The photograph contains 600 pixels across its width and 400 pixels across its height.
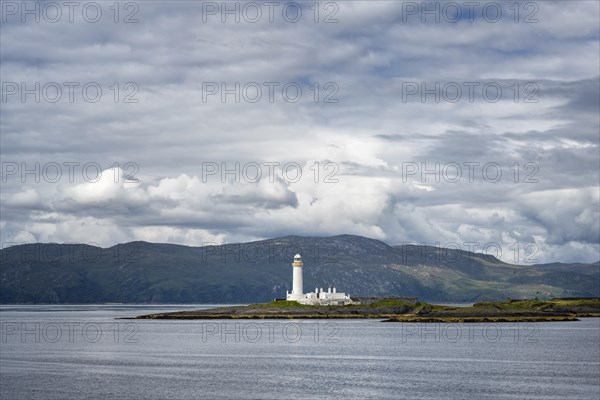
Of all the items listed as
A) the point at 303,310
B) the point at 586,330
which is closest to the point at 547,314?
the point at 586,330

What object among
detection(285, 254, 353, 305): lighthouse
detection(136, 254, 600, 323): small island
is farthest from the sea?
detection(285, 254, 353, 305): lighthouse

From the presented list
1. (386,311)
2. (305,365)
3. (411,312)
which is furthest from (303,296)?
(305,365)

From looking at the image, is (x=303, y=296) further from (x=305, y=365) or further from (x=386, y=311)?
→ (x=305, y=365)

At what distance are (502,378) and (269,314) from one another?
112931 mm

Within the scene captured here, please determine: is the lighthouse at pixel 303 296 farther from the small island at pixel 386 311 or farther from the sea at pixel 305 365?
the sea at pixel 305 365

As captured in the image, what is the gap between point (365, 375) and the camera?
8175 centimetres

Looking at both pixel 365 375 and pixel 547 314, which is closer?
pixel 365 375

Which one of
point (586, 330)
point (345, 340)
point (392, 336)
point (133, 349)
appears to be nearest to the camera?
point (133, 349)

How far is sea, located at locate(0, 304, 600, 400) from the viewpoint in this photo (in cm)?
6931

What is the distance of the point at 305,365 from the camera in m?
91.9

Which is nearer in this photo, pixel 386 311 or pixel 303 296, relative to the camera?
pixel 303 296

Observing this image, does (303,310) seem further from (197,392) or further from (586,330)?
(197,392)

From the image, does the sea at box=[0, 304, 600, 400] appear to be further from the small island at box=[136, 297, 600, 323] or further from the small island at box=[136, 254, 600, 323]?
the small island at box=[136, 254, 600, 323]

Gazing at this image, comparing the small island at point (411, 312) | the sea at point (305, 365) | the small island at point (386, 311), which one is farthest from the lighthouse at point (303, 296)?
the sea at point (305, 365)
